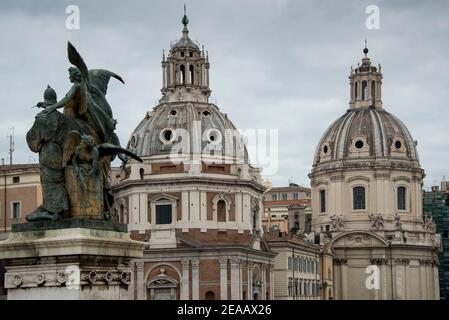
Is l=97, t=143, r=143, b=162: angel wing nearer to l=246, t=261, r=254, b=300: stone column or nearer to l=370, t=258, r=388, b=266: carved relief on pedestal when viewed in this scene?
l=246, t=261, r=254, b=300: stone column

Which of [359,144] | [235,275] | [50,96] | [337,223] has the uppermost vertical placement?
[359,144]

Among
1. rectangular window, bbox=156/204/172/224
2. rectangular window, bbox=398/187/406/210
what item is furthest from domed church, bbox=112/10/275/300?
rectangular window, bbox=398/187/406/210

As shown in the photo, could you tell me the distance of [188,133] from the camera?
83250 mm

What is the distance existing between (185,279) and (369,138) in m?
42.6

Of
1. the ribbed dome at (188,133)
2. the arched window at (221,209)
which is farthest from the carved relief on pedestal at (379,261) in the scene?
the arched window at (221,209)

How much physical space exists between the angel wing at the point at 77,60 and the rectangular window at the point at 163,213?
72.4 meters

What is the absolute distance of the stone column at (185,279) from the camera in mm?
79562

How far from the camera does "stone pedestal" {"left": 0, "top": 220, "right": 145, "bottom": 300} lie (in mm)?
10523

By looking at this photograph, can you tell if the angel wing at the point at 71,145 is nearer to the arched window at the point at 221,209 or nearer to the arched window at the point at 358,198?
the arched window at the point at 221,209

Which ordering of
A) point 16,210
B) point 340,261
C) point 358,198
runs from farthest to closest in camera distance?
point 358,198
point 340,261
point 16,210

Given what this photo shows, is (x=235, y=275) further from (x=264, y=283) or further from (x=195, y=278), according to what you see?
(x=264, y=283)

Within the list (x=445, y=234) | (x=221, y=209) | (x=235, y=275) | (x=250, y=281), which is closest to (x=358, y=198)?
(x=445, y=234)

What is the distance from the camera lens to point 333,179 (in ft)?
379

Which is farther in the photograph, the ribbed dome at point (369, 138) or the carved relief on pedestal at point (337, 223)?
the ribbed dome at point (369, 138)
